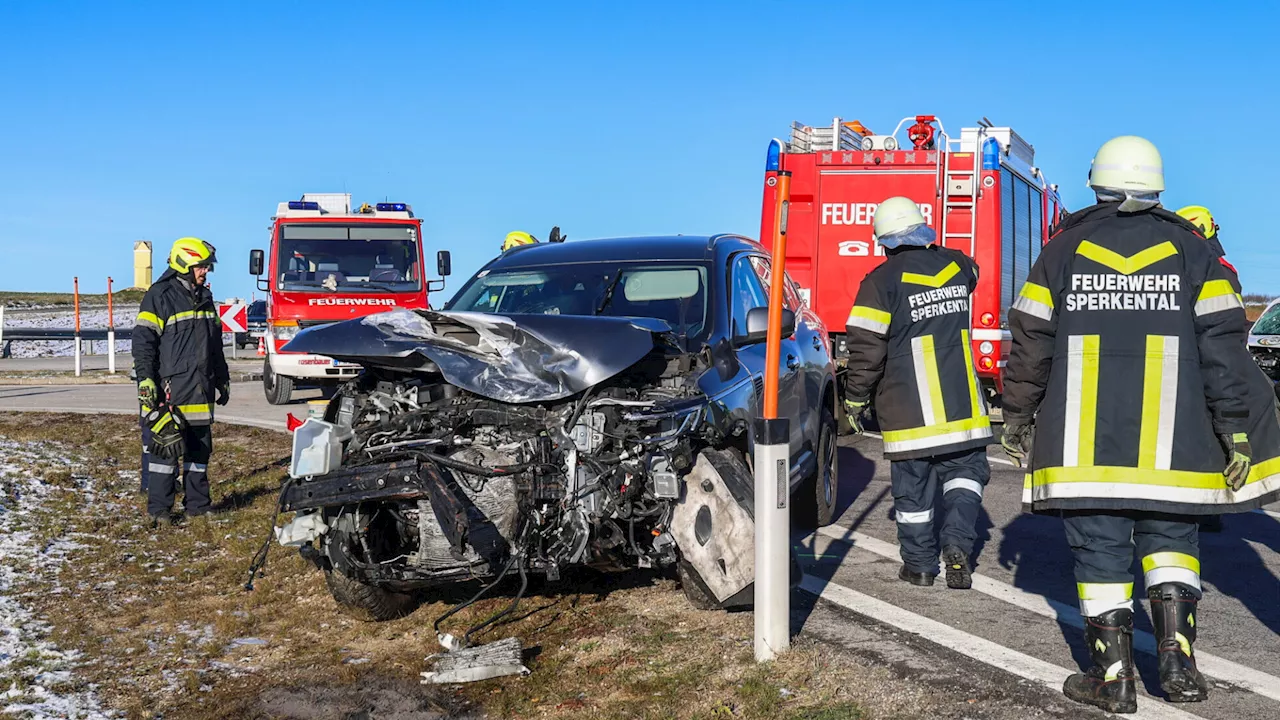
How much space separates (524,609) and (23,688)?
1998mm

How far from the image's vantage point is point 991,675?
426cm

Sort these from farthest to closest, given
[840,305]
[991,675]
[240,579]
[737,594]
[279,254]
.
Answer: [279,254], [840,305], [240,579], [737,594], [991,675]

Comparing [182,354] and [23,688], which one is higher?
[182,354]

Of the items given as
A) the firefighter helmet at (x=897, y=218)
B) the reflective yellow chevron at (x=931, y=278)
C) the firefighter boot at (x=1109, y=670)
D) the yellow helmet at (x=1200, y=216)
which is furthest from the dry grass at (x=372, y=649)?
the yellow helmet at (x=1200, y=216)

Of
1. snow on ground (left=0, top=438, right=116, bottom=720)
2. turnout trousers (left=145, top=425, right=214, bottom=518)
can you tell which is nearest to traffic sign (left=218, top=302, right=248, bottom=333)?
snow on ground (left=0, top=438, right=116, bottom=720)

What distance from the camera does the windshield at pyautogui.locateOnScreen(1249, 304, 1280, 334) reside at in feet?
45.3

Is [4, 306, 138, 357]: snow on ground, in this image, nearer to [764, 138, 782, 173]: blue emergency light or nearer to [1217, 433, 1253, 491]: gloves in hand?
[764, 138, 782, 173]: blue emergency light

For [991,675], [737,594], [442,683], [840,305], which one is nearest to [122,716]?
[442,683]

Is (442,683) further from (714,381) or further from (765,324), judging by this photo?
(765,324)

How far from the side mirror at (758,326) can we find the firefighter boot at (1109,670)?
194cm

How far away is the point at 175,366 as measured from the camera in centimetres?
Result: 751

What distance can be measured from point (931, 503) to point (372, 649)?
8.79 feet

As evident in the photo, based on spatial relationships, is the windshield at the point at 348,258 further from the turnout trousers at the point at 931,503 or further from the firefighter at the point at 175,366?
the turnout trousers at the point at 931,503

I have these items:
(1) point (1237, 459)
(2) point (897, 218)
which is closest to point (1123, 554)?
(1) point (1237, 459)
